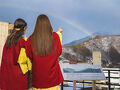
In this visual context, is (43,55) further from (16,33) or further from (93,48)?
(93,48)

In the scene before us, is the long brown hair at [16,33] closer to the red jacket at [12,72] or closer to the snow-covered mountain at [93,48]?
the red jacket at [12,72]

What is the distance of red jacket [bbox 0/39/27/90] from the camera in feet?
5.87

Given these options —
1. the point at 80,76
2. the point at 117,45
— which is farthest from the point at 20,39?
the point at 117,45

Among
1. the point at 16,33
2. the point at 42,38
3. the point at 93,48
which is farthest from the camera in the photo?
the point at 93,48

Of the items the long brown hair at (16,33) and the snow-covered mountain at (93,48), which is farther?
the snow-covered mountain at (93,48)

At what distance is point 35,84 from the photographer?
1841 millimetres

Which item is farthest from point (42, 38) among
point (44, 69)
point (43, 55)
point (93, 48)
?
point (93, 48)

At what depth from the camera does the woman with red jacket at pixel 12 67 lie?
70.5 inches

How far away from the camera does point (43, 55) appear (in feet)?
5.83

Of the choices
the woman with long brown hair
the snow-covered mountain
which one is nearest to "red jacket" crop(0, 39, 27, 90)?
the woman with long brown hair

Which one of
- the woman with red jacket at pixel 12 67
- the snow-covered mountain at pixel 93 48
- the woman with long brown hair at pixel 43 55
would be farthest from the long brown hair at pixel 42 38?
the snow-covered mountain at pixel 93 48

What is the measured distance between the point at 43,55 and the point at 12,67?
339 mm

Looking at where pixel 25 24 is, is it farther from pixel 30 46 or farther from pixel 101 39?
pixel 101 39

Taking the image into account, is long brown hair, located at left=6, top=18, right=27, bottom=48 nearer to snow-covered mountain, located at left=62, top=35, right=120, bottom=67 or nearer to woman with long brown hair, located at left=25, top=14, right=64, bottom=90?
woman with long brown hair, located at left=25, top=14, right=64, bottom=90
